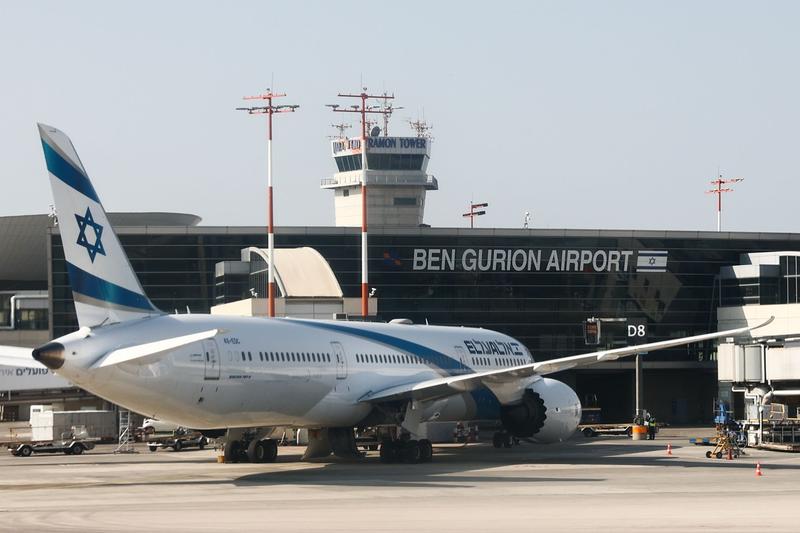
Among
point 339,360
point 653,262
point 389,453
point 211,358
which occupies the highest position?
point 653,262

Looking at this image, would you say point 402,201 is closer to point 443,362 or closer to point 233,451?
point 443,362

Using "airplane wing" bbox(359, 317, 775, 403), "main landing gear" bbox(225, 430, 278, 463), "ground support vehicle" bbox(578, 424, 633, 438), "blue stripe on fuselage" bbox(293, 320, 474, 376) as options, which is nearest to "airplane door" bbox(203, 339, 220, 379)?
"blue stripe on fuselage" bbox(293, 320, 474, 376)

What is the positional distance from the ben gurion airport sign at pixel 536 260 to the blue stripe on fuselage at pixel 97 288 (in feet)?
155

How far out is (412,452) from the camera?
3741 cm

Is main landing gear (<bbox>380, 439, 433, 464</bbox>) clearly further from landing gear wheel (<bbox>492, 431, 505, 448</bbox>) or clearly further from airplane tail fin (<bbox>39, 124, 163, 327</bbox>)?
airplane tail fin (<bbox>39, 124, 163, 327</bbox>)

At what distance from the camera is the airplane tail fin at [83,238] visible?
28.5m

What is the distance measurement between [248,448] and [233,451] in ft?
1.59

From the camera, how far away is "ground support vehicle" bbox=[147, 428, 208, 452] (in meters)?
48.4

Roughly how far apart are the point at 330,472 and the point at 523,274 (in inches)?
1778

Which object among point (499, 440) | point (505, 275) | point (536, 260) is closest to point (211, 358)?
point (499, 440)

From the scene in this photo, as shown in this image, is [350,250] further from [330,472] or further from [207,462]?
[330,472]

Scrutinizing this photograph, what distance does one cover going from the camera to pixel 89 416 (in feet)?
172

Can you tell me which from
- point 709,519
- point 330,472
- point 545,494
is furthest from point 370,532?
point 330,472

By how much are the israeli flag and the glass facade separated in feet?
0.21
